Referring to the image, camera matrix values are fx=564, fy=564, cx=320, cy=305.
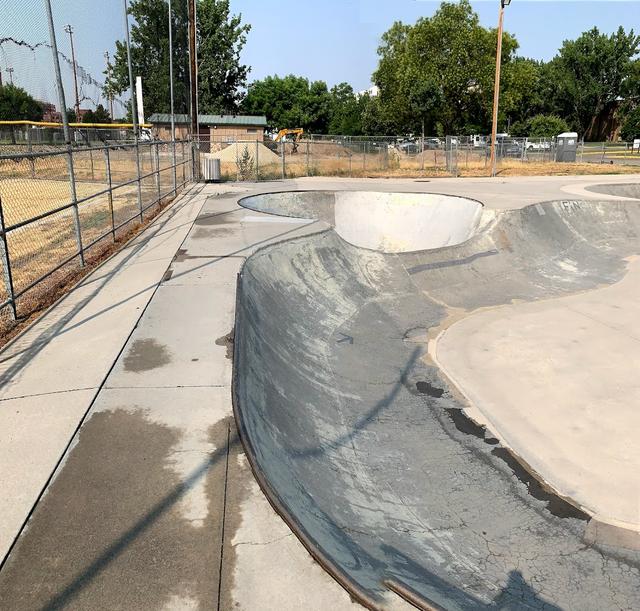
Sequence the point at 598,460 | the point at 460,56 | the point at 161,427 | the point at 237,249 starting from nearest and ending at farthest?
the point at 161,427
the point at 598,460
the point at 237,249
the point at 460,56

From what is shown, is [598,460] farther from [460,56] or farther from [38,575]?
[460,56]

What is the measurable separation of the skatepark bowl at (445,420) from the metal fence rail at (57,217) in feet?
9.17

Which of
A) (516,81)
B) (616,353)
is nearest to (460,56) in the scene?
(516,81)

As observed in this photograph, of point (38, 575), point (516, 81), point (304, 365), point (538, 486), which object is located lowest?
point (538, 486)

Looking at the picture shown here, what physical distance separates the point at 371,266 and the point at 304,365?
6.10 m

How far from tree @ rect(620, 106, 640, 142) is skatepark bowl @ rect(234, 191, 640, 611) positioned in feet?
237

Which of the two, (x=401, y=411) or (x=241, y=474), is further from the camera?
(x=401, y=411)

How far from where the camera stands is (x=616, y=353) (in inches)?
347

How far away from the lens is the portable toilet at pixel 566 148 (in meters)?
42.5

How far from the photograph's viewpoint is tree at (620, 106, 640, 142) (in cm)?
7394

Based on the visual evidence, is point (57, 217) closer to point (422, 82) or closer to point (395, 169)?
point (395, 169)

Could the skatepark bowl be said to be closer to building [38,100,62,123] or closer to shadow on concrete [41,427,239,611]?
shadow on concrete [41,427,239,611]

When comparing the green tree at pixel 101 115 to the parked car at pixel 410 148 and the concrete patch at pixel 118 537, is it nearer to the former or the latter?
the concrete patch at pixel 118 537

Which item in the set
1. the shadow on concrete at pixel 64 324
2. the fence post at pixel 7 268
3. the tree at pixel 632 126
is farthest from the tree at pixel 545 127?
the fence post at pixel 7 268
